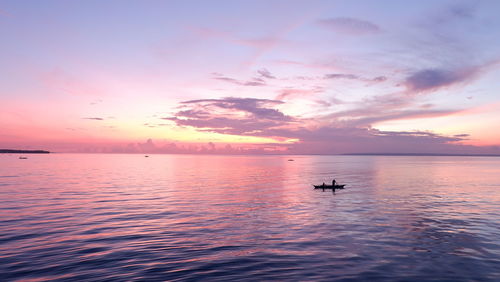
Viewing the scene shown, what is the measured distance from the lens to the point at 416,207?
47.4m

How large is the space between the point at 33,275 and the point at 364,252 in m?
23.5

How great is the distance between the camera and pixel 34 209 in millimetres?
43812

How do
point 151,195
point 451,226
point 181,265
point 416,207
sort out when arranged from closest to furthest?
point 181,265 → point 451,226 → point 416,207 → point 151,195

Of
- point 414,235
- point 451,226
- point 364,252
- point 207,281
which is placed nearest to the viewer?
point 207,281

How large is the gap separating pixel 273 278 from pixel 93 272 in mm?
11738

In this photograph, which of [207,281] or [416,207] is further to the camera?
[416,207]

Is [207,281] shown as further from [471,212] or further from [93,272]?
[471,212]

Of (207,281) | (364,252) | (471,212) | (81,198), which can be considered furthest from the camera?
(81,198)

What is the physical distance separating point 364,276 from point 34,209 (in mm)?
44400

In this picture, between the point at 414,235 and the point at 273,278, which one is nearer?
the point at 273,278

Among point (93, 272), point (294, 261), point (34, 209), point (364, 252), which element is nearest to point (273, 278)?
→ point (294, 261)

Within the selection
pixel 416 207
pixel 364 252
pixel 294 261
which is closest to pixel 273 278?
pixel 294 261

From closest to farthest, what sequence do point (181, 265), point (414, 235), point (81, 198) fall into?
point (181, 265), point (414, 235), point (81, 198)

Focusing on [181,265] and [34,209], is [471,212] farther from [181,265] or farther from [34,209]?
[34,209]
